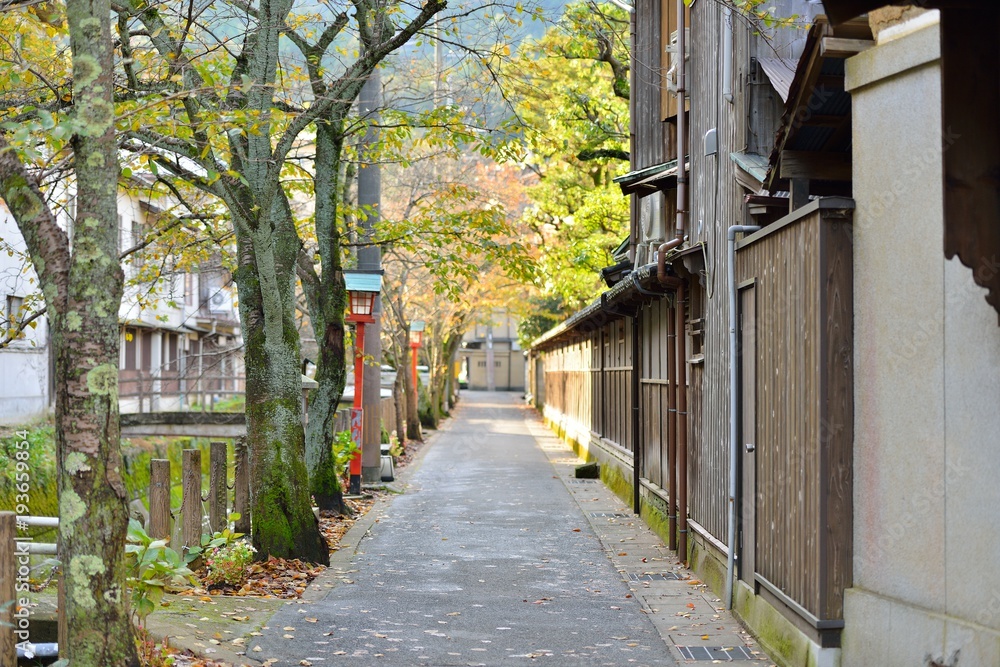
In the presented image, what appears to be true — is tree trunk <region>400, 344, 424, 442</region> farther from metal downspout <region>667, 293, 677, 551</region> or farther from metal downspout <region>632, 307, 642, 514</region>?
metal downspout <region>667, 293, 677, 551</region>

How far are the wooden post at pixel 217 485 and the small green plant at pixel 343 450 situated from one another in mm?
6674

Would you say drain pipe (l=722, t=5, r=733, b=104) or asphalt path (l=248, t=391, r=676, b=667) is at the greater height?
drain pipe (l=722, t=5, r=733, b=104)

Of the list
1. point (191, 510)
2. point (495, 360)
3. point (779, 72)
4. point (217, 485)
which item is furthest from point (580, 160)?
point (495, 360)

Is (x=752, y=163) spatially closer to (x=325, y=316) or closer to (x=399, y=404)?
(x=325, y=316)

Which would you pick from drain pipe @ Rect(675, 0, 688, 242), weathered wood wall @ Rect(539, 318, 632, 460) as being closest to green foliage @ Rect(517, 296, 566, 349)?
weathered wood wall @ Rect(539, 318, 632, 460)

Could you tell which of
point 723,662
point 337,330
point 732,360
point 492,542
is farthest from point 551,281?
point 723,662

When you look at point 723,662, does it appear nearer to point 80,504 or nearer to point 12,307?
point 80,504

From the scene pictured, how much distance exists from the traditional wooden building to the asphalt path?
4.27 ft

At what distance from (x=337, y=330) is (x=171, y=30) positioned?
18.3 feet

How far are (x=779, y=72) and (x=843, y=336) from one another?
339 centimetres

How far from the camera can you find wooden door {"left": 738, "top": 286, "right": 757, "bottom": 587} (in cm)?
886

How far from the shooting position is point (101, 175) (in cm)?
→ 590

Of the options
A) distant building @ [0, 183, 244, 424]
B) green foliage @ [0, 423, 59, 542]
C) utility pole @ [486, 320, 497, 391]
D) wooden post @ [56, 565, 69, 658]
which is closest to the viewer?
wooden post @ [56, 565, 69, 658]

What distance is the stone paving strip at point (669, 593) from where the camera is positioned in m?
8.19
